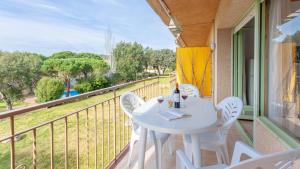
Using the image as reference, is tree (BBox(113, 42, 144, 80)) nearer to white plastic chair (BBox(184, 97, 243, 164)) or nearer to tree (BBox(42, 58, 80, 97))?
tree (BBox(42, 58, 80, 97))

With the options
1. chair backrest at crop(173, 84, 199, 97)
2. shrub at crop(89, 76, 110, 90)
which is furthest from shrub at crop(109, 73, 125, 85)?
chair backrest at crop(173, 84, 199, 97)

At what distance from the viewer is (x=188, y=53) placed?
6598 mm

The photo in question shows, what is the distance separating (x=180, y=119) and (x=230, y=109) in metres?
0.77

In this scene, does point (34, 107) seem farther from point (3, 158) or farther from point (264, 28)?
point (3, 158)

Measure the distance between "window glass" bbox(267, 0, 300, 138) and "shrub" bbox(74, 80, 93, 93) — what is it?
16.3 m

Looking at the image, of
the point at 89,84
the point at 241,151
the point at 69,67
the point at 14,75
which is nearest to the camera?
the point at 241,151

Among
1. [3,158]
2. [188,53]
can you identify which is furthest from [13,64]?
[188,53]

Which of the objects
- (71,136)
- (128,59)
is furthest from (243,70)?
(128,59)

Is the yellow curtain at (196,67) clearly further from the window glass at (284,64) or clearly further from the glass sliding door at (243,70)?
the window glass at (284,64)

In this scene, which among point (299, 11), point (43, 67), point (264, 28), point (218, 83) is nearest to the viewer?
point (299, 11)

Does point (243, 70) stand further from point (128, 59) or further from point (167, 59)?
point (167, 59)

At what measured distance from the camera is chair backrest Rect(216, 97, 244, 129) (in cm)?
198

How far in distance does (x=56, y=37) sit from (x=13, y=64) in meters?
11.4

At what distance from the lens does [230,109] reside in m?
2.21
